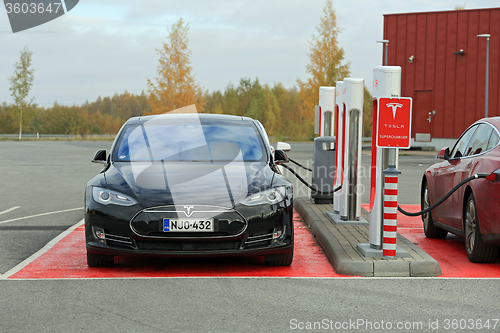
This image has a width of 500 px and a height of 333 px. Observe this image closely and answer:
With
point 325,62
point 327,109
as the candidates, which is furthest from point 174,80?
point 327,109

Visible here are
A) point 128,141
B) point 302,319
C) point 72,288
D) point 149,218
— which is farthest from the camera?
point 128,141

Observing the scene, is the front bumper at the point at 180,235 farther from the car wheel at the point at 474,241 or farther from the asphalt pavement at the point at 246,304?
the car wheel at the point at 474,241

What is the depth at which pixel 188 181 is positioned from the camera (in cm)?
577

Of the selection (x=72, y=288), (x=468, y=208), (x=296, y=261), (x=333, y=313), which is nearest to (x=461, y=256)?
(x=468, y=208)

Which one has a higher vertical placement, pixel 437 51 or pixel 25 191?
pixel 437 51

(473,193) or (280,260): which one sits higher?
(473,193)

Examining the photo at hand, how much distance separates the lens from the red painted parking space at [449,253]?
19.2 ft

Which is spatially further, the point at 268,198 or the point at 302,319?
the point at 268,198

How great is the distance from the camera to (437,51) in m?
35.0

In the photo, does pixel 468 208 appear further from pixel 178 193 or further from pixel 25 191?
pixel 25 191

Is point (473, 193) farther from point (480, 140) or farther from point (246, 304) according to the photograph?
point (246, 304)

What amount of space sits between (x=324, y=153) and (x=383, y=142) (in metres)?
4.05

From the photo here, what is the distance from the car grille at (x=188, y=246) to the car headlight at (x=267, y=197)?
0.40 metres

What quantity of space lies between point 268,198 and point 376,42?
101 ft
